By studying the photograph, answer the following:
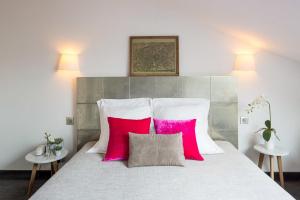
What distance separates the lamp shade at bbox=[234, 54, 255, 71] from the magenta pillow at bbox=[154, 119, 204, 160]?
0.91m

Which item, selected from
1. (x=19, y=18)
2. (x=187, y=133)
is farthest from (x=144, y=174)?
(x=19, y=18)

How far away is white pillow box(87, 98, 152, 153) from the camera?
2.46 metres

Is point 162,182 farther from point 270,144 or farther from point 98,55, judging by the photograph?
point 98,55

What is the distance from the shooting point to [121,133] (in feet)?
7.39

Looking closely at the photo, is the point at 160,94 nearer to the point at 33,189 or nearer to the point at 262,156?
the point at 262,156

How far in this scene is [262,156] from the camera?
110 inches

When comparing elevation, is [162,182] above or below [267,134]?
below

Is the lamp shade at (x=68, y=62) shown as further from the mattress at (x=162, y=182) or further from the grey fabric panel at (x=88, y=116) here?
the mattress at (x=162, y=182)

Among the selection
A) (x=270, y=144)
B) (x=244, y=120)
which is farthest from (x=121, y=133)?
(x=270, y=144)

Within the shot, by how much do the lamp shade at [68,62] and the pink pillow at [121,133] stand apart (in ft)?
2.90

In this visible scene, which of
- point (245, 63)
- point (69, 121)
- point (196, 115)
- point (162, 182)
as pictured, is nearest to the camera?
point (162, 182)

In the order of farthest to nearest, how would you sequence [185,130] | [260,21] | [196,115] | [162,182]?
1. [196,115]
2. [185,130]
3. [260,21]
4. [162,182]

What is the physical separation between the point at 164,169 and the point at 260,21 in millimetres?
1502

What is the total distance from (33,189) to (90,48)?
1.73 metres
